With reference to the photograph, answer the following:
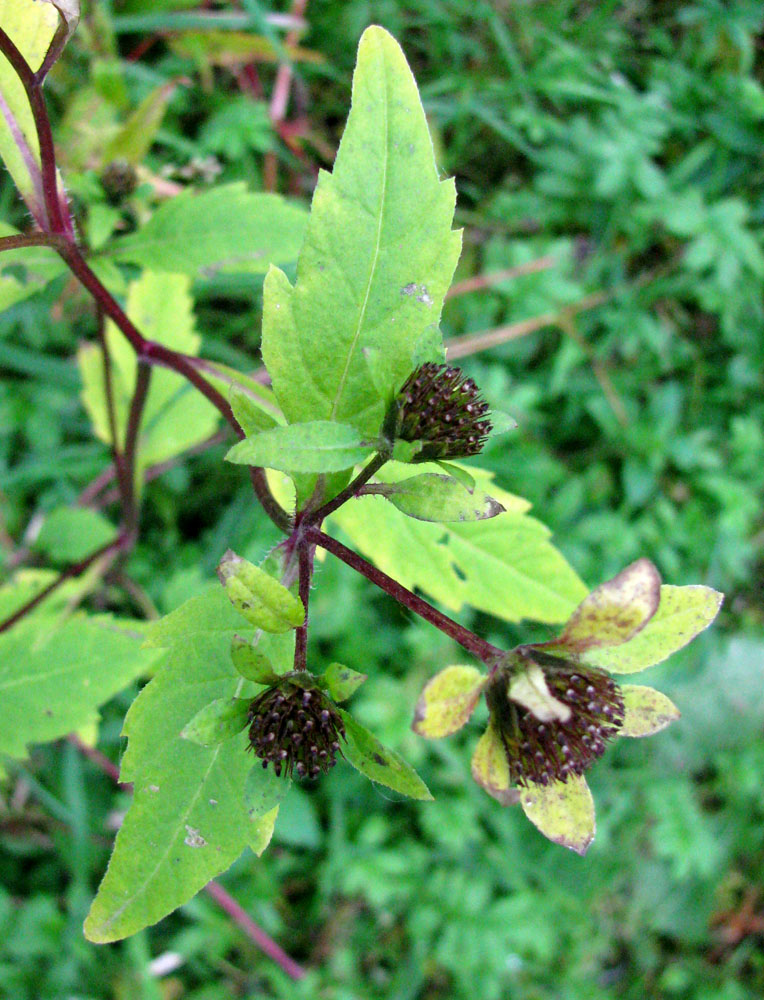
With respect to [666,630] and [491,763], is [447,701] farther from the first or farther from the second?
[666,630]

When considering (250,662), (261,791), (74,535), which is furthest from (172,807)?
(74,535)

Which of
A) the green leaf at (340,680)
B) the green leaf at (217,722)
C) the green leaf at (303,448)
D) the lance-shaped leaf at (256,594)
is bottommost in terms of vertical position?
the green leaf at (217,722)

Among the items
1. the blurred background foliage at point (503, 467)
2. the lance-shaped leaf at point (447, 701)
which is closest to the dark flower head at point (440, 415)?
the lance-shaped leaf at point (447, 701)

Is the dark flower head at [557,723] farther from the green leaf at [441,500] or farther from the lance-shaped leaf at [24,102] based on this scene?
the lance-shaped leaf at [24,102]

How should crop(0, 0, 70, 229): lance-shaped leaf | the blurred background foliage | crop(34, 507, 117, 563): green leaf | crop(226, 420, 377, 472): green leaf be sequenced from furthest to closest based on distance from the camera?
the blurred background foliage → crop(34, 507, 117, 563): green leaf → crop(0, 0, 70, 229): lance-shaped leaf → crop(226, 420, 377, 472): green leaf

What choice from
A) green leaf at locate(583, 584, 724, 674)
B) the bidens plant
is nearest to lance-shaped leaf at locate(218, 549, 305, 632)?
the bidens plant

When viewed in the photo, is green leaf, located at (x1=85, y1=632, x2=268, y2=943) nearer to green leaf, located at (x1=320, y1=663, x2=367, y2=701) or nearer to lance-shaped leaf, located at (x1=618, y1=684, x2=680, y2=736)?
green leaf, located at (x1=320, y1=663, x2=367, y2=701)
